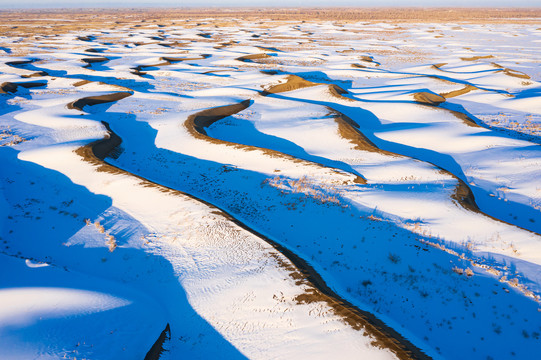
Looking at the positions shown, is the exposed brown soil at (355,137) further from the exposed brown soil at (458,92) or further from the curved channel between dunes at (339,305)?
the exposed brown soil at (458,92)

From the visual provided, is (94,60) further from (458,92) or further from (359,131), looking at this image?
(458,92)

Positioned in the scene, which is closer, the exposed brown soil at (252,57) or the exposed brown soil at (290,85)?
the exposed brown soil at (290,85)

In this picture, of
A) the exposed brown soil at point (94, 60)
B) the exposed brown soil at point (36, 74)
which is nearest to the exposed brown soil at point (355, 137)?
the exposed brown soil at point (36, 74)

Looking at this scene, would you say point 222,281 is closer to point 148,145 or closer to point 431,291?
point 431,291

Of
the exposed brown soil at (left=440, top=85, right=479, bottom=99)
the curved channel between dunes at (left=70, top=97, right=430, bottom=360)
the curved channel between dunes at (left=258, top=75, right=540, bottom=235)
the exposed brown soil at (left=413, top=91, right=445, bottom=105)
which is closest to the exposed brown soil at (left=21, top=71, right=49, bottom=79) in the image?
the curved channel between dunes at (left=258, top=75, right=540, bottom=235)

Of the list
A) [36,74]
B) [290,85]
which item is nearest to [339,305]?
[290,85]
